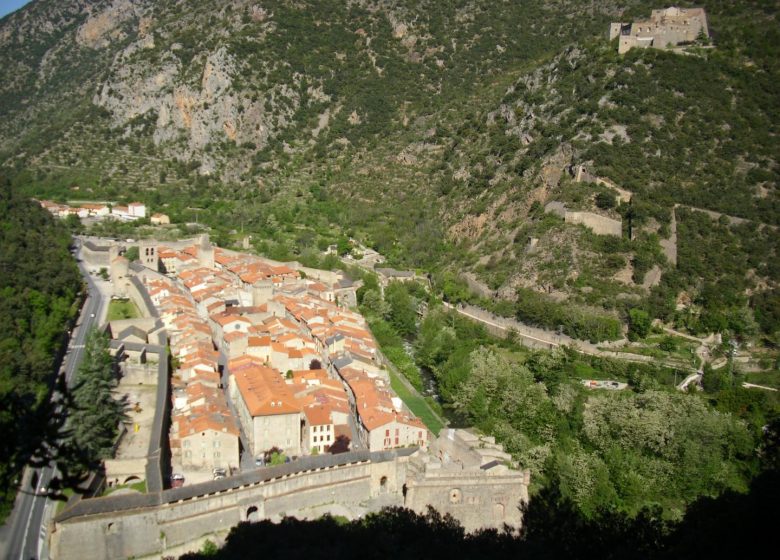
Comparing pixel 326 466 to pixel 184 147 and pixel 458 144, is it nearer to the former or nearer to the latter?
pixel 458 144

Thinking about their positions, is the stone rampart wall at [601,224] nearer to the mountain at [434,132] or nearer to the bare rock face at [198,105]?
the mountain at [434,132]

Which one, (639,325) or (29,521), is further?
(639,325)

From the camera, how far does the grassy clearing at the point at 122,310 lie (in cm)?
3132

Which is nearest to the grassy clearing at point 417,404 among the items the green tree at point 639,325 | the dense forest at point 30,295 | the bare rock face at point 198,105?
the green tree at point 639,325

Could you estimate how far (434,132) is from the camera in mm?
57500

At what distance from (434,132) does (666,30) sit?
1988cm

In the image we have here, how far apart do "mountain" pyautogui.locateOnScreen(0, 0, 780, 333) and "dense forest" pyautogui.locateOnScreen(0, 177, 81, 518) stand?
38.5 feet

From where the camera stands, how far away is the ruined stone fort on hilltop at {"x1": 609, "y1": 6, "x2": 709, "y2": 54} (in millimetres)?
44438

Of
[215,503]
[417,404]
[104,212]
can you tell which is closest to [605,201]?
[417,404]

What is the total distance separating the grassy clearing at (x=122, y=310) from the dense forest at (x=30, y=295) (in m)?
1.69

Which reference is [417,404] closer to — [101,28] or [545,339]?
[545,339]

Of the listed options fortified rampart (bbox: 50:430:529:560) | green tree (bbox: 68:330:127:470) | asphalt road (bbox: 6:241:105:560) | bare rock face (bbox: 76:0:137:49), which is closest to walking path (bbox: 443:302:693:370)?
fortified rampart (bbox: 50:430:529:560)

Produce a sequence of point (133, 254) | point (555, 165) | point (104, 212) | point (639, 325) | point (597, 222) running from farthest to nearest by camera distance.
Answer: point (104, 212) < point (133, 254) < point (555, 165) < point (597, 222) < point (639, 325)

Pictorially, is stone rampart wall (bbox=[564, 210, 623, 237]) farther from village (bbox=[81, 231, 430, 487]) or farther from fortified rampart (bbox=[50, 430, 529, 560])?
fortified rampart (bbox=[50, 430, 529, 560])
